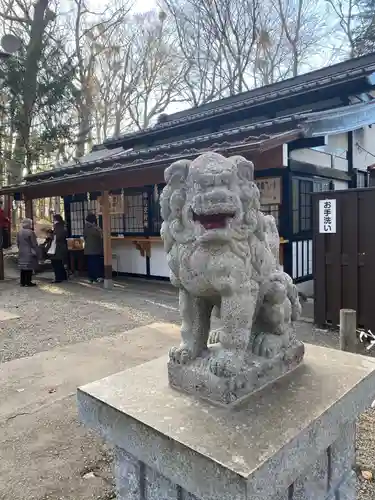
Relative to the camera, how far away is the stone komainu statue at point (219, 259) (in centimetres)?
147

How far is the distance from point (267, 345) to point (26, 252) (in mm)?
8064

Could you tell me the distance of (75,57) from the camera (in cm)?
1605

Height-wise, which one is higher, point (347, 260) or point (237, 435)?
point (347, 260)

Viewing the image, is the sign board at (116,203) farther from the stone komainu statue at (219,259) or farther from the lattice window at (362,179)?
the stone komainu statue at (219,259)

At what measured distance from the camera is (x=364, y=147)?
9.08 meters

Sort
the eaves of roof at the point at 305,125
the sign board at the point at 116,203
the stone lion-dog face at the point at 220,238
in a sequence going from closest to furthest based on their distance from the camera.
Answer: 1. the stone lion-dog face at the point at 220,238
2. the eaves of roof at the point at 305,125
3. the sign board at the point at 116,203

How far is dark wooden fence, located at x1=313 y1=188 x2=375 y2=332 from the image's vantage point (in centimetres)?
447

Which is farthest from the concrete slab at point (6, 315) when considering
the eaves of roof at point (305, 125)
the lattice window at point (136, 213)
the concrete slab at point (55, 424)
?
the eaves of roof at point (305, 125)

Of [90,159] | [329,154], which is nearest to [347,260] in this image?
[329,154]

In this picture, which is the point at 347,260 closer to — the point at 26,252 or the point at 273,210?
the point at 273,210

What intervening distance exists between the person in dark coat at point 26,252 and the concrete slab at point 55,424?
481 centimetres

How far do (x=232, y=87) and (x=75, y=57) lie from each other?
684 cm

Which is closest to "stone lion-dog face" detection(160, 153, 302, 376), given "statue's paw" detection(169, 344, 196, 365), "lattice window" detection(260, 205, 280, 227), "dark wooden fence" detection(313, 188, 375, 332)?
"statue's paw" detection(169, 344, 196, 365)

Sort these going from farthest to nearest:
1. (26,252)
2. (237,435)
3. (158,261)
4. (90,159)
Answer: (90,159)
(158,261)
(26,252)
(237,435)
